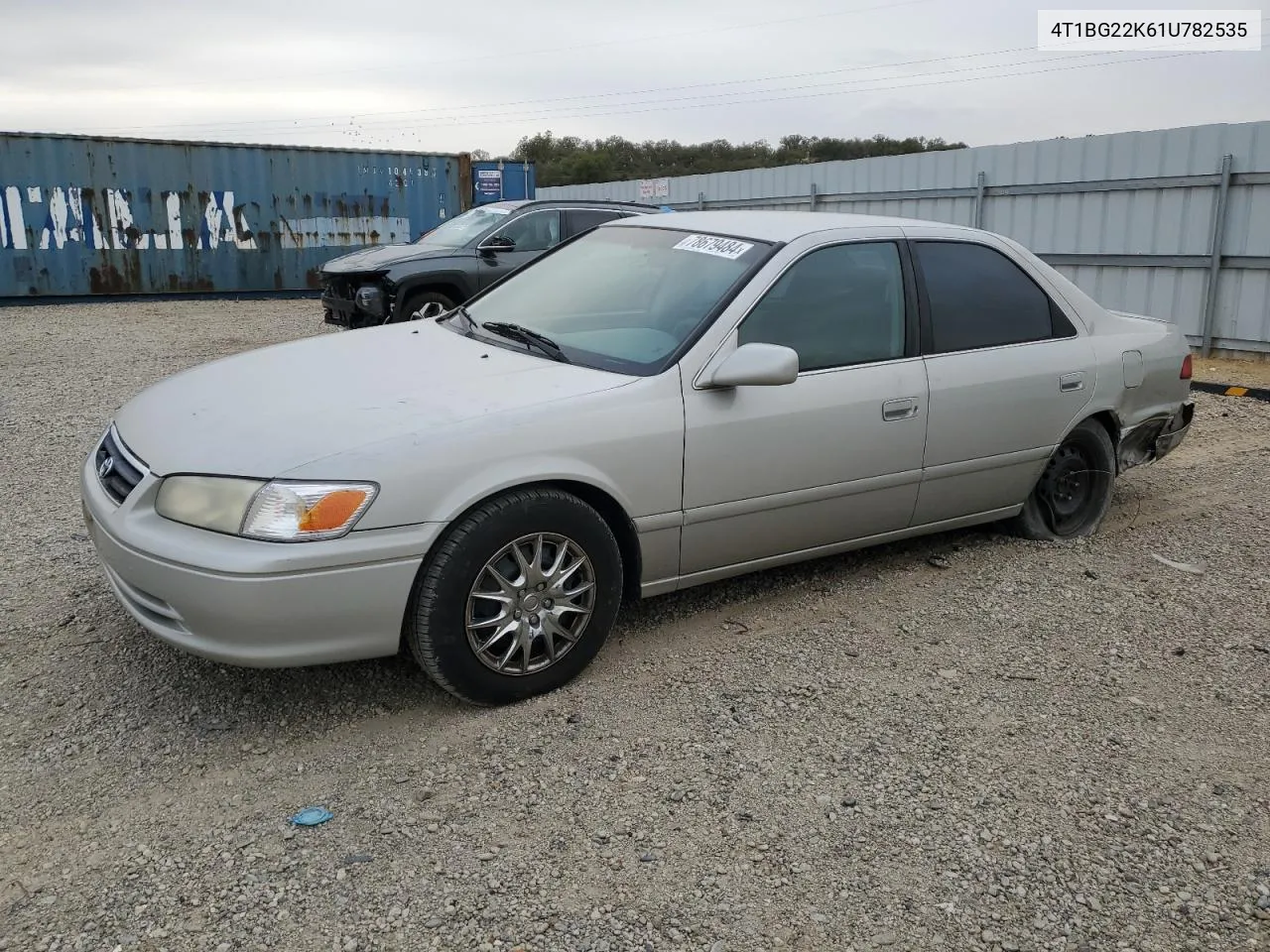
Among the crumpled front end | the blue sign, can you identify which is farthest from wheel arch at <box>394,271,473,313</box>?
the blue sign

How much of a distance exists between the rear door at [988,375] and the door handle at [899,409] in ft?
0.38

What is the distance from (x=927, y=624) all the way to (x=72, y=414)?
258 inches

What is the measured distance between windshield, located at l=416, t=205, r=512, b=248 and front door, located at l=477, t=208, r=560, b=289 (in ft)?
0.62

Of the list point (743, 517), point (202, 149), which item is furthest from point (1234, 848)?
point (202, 149)

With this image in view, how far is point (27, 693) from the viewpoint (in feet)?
11.4

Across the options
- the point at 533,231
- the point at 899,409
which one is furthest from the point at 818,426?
the point at 533,231

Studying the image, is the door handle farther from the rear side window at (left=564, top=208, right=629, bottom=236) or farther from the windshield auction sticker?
the rear side window at (left=564, top=208, right=629, bottom=236)

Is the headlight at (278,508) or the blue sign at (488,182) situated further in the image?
the blue sign at (488,182)

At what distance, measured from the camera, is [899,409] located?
4230 mm

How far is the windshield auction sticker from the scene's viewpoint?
13.6 feet

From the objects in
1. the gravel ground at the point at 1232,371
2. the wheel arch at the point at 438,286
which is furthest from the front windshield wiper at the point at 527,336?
the gravel ground at the point at 1232,371

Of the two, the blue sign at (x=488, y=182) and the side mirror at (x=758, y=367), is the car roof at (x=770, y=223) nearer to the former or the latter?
the side mirror at (x=758, y=367)

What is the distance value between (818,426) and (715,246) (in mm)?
867

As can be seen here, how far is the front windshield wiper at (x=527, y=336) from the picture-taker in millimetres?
3896
